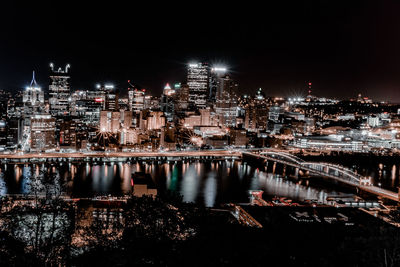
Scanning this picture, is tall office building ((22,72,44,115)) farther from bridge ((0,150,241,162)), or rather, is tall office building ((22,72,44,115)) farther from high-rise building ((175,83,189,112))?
bridge ((0,150,241,162))

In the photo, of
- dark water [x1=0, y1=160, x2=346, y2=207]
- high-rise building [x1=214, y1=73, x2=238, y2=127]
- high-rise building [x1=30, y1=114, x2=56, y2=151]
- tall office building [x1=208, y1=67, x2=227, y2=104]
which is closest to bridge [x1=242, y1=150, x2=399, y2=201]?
dark water [x1=0, y1=160, x2=346, y2=207]

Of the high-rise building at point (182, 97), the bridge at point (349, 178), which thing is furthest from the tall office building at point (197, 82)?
the bridge at point (349, 178)

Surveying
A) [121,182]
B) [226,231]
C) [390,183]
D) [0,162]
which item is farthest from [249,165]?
[226,231]

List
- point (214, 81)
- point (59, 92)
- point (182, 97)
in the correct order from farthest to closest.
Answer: point (214, 81) < point (182, 97) < point (59, 92)

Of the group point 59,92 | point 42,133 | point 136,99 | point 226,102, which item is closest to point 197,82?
point 226,102

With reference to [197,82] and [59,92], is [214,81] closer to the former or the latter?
[197,82]

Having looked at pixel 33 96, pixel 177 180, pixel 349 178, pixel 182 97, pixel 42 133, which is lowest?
pixel 177 180
